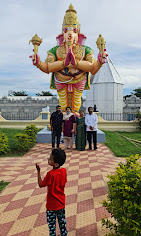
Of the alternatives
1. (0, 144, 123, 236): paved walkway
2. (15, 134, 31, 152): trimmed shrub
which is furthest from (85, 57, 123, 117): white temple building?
(0, 144, 123, 236): paved walkway

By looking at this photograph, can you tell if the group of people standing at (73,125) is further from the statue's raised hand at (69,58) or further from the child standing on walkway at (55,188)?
the child standing on walkway at (55,188)

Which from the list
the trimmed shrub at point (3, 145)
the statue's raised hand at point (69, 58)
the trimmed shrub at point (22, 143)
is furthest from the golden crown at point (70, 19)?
the trimmed shrub at point (3, 145)

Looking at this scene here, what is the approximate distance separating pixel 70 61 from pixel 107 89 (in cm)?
1101

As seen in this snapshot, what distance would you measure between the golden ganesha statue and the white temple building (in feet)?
33.2

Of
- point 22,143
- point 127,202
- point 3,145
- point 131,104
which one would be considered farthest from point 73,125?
point 131,104

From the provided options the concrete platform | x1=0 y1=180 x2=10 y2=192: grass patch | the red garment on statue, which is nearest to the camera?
the red garment on statue

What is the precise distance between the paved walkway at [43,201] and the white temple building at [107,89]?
45.1 feet

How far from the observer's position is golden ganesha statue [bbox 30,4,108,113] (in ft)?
25.5

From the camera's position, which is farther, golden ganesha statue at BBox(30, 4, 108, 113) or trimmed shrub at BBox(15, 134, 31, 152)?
golden ganesha statue at BBox(30, 4, 108, 113)

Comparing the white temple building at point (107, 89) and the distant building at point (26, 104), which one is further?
the distant building at point (26, 104)

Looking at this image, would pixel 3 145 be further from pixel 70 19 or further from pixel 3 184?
pixel 70 19

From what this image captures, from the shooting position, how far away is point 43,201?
3.18 metres

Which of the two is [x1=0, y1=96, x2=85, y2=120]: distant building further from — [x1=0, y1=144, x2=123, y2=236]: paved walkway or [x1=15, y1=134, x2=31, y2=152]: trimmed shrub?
[x1=0, y1=144, x2=123, y2=236]: paved walkway

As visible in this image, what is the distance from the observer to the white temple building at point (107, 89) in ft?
59.5
